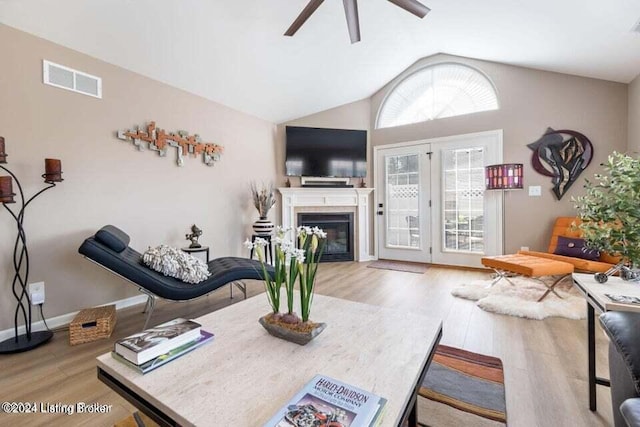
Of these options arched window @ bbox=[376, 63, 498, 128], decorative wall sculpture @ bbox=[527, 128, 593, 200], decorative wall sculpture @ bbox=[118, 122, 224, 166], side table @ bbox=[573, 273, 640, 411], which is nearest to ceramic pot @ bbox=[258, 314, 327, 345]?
side table @ bbox=[573, 273, 640, 411]

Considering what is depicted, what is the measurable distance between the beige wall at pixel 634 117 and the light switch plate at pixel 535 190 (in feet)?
3.16

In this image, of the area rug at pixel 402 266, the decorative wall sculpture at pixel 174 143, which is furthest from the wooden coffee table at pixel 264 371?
the area rug at pixel 402 266

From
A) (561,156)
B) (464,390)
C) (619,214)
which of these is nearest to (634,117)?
(561,156)

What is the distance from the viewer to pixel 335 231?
4984mm

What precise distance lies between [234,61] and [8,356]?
328 cm

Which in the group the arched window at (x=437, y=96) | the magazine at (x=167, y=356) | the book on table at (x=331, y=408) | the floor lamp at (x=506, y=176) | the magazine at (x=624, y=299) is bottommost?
the book on table at (x=331, y=408)

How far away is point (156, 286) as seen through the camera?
2.14 metres

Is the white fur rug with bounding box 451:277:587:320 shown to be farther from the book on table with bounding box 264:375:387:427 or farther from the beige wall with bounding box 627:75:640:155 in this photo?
the book on table with bounding box 264:375:387:427

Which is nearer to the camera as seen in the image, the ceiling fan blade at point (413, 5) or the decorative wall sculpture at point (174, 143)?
the ceiling fan blade at point (413, 5)

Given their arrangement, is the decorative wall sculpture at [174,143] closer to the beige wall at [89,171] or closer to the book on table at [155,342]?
the beige wall at [89,171]

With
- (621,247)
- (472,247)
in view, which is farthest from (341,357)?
(472,247)

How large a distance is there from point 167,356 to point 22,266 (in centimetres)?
224

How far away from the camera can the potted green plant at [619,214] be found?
51.4 inches

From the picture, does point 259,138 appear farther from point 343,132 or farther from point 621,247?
point 621,247
